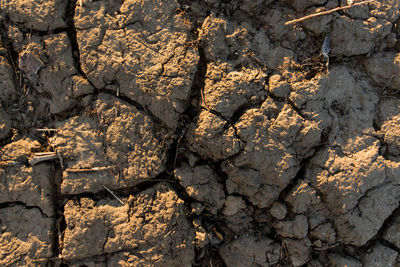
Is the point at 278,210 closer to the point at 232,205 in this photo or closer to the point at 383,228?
the point at 232,205

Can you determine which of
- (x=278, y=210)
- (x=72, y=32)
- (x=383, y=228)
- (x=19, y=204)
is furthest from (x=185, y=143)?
(x=383, y=228)

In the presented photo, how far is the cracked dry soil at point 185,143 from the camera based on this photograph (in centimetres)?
226

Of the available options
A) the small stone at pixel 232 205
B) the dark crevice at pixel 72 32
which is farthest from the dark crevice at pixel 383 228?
the dark crevice at pixel 72 32

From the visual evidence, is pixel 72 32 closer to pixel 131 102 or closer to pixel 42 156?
pixel 131 102

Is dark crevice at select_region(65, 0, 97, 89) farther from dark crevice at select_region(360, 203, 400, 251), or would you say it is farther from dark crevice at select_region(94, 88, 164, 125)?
dark crevice at select_region(360, 203, 400, 251)

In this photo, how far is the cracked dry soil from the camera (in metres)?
2.26

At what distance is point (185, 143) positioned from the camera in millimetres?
2336

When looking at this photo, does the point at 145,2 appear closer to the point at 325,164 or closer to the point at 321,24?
the point at 321,24

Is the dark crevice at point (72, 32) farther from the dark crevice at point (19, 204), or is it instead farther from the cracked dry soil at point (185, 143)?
the dark crevice at point (19, 204)

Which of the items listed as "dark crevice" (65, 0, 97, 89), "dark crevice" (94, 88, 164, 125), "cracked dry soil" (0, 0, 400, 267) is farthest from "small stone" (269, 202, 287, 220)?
"dark crevice" (65, 0, 97, 89)

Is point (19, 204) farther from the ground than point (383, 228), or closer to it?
farther from the ground

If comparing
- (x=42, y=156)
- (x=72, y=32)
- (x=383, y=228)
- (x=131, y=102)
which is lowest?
(x=383, y=228)

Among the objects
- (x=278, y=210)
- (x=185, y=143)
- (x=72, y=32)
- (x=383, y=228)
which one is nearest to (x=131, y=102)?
(x=185, y=143)

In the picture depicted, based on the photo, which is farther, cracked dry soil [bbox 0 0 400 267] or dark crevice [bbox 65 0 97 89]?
dark crevice [bbox 65 0 97 89]
